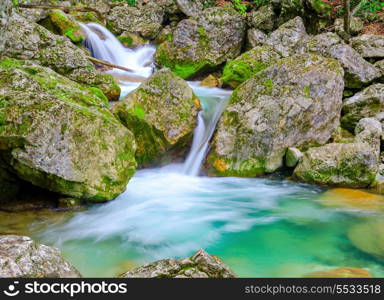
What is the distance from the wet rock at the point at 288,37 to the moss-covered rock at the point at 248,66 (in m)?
0.72

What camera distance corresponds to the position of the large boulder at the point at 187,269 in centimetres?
246

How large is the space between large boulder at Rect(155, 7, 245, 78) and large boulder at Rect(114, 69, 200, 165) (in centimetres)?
478

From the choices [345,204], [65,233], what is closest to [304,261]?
[345,204]

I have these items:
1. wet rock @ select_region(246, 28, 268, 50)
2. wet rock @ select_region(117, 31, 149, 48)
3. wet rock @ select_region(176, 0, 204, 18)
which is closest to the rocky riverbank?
wet rock @ select_region(246, 28, 268, 50)

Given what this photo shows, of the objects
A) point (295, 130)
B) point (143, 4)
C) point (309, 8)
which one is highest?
point (143, 4)

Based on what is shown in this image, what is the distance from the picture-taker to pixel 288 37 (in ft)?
36.3

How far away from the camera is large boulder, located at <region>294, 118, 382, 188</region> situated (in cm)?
594

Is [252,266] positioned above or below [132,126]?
below

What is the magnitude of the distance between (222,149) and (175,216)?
219cm

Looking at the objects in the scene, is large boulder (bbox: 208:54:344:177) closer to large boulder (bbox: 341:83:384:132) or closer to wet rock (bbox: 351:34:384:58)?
large boulder (bbox: 341:83:384:132)

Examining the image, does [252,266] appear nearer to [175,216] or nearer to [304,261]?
[304,261]

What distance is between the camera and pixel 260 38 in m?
12.8

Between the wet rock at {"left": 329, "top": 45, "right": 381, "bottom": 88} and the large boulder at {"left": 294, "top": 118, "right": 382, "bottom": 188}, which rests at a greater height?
the wet rock at {"left": 329, "top": 45, "right": 381, "bottom": 88}

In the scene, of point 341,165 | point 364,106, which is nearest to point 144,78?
point 364,106
